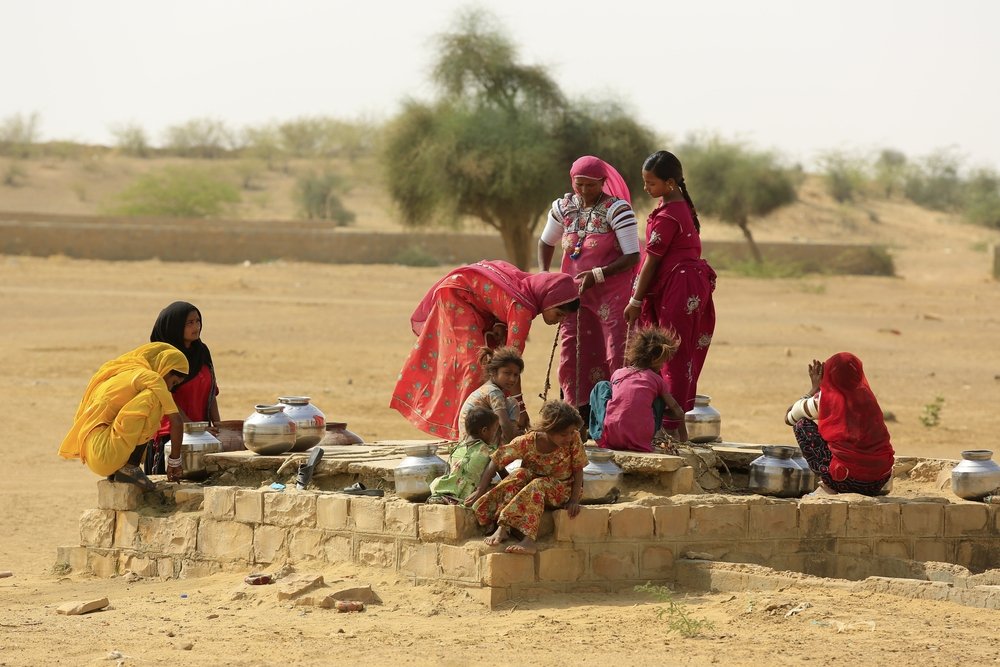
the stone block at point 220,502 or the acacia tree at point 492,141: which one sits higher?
the acacia tree at point 492,141

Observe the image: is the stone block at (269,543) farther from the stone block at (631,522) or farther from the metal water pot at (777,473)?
the metal water pot at (777,473)

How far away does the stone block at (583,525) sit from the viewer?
6254mm

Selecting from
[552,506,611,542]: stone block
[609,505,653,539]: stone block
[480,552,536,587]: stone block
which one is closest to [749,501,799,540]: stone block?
[609,505,653,539]: stone block

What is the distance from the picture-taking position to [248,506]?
279 inches

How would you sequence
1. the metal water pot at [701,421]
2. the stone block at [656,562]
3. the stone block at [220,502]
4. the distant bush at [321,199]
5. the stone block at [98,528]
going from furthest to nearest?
the distant bush at [321,199] → the metal water pot at [701,421] → the stone block at [98,528] → the stone block at [220,502] → the stone block at [656,562]

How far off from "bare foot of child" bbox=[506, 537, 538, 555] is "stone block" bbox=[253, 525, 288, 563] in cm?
135

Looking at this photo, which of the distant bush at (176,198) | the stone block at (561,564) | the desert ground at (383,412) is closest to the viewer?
the desert ground at (383,412)

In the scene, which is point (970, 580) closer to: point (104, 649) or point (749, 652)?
point (749, 652)

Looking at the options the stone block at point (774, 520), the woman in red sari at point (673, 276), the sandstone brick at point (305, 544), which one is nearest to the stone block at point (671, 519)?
the stone block at point (774, 520)

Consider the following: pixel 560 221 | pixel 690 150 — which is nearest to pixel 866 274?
pixel 690 150

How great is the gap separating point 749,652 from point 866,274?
102 ft

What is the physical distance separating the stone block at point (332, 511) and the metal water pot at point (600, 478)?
43.5 inches

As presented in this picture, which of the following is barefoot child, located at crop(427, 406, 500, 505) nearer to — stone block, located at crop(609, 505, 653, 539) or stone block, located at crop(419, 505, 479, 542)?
stone block, located at crop(419, 505, 479, 542)

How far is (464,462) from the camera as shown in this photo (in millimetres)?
6418
